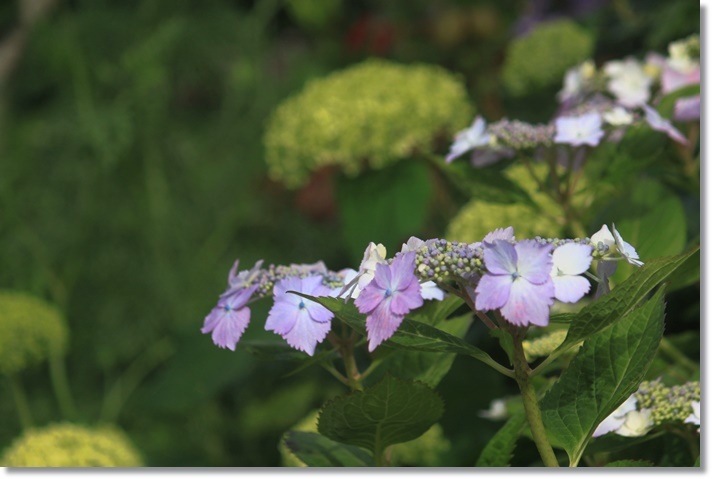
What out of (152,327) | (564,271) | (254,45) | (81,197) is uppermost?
(564,271)

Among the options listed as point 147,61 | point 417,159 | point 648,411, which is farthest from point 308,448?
point 147,61

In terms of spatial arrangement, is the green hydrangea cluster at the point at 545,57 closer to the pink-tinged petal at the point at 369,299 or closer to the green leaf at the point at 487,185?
the green leaf at the point at 487,185

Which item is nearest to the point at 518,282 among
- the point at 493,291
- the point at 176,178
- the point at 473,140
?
the point at 493,291

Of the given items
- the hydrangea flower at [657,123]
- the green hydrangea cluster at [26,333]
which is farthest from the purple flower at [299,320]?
the green hydrangea cluster at [26,333]

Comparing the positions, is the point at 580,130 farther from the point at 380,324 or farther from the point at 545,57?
the point at 545,57

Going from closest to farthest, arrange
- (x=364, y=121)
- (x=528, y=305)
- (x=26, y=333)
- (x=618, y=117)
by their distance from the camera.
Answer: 1. (x=528, y=305)
2. (x=618, y=117)
3. (x=364, y=121)
4. (x=26, y=333)

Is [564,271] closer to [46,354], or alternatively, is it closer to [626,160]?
[626,160]

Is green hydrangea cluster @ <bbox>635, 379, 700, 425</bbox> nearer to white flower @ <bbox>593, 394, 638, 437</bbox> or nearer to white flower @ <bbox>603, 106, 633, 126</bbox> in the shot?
white flower @ <bbox>593, 394, 638, 437</bbox>
